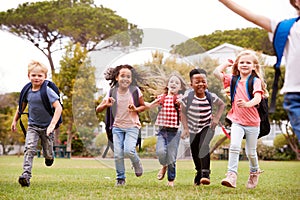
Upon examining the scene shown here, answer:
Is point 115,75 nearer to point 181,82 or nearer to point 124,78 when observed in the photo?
point 124,78

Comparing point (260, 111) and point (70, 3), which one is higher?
point (70, 3)

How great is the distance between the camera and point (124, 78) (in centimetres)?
725

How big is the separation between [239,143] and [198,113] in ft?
2.70

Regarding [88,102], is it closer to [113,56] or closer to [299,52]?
[113,56]

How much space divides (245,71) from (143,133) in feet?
5.11

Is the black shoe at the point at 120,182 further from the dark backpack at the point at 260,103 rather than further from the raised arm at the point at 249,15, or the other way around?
the raised arm at the point at 249,15

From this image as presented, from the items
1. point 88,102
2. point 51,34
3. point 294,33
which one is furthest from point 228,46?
Result: point 294,33

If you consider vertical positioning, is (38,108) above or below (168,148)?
above

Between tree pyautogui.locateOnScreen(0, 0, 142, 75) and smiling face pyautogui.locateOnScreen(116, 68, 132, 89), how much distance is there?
2462cm

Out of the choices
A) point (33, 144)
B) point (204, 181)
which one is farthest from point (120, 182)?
point (33, 144)

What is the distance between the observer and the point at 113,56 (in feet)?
25.1

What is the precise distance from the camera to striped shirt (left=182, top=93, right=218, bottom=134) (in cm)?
713

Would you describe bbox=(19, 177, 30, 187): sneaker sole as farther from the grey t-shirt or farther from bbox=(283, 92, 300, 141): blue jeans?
bbox=(283, 92, 300, 141): blue jeans

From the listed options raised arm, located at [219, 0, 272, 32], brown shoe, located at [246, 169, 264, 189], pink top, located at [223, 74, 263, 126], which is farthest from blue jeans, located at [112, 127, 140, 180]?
raised arm, located at [219, 0, 272, 32]
